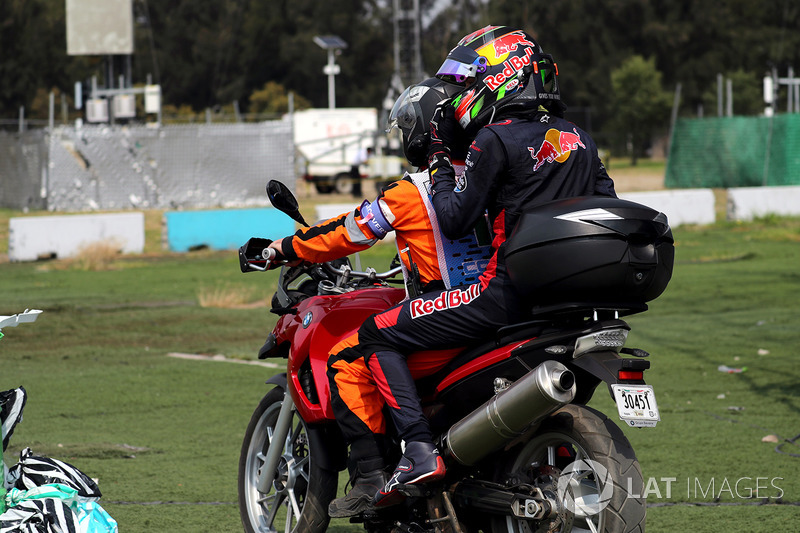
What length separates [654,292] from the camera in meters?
3.97

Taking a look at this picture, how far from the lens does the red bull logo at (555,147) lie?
4234mm

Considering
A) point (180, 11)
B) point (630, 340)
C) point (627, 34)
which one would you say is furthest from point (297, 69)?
point (630, 340)

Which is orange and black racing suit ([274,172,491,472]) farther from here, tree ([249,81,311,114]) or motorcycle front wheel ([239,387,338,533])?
tree ([249,81,311,114])

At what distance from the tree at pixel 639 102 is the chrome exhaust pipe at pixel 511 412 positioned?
5860 centimetres

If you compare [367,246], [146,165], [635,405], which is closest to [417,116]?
[367,246]

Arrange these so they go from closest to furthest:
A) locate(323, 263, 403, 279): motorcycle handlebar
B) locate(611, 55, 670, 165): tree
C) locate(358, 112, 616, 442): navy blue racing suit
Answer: locate(358, 112, 616, 442): navy blue racing suit < locate(323, 263, 403, 279): motorcycle handlebar < locate(611, 55, 670, 165): tree

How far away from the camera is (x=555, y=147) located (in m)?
4.26

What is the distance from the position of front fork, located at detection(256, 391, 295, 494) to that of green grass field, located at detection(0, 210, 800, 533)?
45 cm

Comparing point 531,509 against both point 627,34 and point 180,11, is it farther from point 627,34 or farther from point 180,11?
point 180,11

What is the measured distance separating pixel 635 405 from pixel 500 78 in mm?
1419

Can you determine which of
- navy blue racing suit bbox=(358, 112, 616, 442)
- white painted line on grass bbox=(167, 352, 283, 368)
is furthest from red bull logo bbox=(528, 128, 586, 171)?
white painted line on grass bbox=(167, 352, 283, 368)

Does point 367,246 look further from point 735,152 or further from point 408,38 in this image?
point 408,38

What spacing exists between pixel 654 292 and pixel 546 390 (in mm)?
534

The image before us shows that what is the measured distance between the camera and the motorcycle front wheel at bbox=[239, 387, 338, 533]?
4.90m
